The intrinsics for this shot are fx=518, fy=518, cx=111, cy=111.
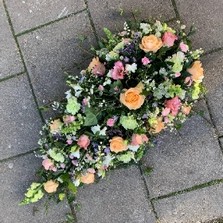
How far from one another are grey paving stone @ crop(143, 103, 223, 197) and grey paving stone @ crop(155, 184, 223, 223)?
0.06 metres

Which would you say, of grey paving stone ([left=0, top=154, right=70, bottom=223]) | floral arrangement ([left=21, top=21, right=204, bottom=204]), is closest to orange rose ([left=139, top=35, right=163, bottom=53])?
floral arrangement ([left=21, top=21, right=204, bottom=204])

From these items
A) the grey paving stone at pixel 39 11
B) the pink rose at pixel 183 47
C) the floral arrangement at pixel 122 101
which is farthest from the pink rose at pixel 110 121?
the grey paving stone at pixel 39 11

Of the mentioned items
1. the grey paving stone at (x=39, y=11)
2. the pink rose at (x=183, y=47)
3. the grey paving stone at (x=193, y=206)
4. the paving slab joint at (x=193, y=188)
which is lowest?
the grey paving stone at (x=193, y=206)

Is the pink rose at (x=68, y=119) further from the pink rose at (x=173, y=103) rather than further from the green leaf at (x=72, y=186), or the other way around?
the pink rose at (x=173, y=103)

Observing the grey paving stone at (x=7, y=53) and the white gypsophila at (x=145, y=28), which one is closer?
the white gypsophila at (x=145, y=28)

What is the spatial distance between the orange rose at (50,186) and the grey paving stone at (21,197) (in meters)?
0.21

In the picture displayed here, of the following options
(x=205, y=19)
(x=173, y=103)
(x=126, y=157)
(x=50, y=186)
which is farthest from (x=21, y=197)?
(x=205, y=19)

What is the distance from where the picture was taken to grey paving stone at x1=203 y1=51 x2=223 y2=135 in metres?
3.04

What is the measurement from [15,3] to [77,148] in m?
1.00

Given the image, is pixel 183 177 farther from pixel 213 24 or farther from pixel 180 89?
pixel 213 24

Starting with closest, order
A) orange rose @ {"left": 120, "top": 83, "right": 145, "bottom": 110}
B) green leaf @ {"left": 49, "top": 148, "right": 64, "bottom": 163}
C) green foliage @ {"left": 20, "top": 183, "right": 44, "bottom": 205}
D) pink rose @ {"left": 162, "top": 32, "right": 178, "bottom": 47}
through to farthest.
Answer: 1. orange rose @ {"left": 120, "top": 83, "right": 145, "bottom": 110}
2. pink rose @ {"left": 162, "top": 32, "right": 178, "bottom": 47}
3. green leaf @ {"left": 49, "top": 148, "right": 64, "bottom": 163}
4. green foliage @ {"left": 20, "top": 183, "right": 44, "bottom": 205}

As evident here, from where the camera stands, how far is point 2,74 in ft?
10.4

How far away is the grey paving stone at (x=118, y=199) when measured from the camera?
10.2ft

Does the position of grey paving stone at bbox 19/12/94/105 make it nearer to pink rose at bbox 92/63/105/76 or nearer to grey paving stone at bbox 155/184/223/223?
pink rose at bbox 92/63/105/76
